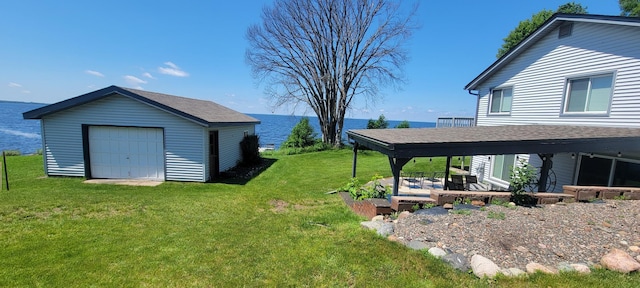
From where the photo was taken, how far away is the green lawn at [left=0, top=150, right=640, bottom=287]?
354 cm

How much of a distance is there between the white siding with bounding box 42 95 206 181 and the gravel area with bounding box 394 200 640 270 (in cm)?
925

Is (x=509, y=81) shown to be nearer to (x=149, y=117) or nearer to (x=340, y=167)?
(x=340, y=167)

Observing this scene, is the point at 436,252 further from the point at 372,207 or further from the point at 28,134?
the point at 28,134

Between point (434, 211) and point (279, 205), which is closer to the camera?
point (434, 211)

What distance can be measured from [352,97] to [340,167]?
11.3m

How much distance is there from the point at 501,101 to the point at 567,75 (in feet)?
9.70

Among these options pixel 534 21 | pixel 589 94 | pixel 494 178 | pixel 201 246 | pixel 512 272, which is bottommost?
pixel 201 246

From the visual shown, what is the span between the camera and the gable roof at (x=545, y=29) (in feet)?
22.2

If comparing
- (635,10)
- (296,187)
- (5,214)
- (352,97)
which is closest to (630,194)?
(296,187)

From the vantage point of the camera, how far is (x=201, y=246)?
189 inches

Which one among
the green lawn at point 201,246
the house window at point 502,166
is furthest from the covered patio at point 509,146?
the house window at point 502,166

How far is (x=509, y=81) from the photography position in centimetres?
1066

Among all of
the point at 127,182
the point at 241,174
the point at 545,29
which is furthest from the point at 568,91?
the point at 127,182

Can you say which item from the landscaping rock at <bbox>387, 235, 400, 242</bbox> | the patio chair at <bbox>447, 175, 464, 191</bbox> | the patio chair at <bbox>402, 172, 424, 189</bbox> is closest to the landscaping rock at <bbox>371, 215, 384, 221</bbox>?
the landscaping rock at <bbox>387, 235, 400, 242</bbox>
